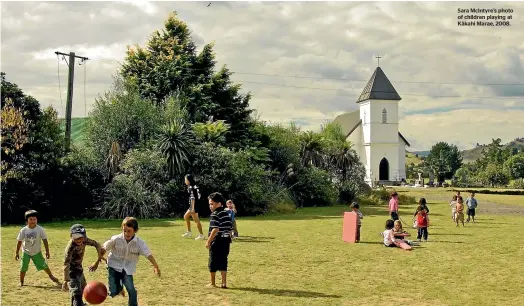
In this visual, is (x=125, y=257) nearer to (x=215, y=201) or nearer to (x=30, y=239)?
(x=215, y=201)

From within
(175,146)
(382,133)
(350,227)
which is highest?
(382,133)

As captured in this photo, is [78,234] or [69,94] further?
[69,94]

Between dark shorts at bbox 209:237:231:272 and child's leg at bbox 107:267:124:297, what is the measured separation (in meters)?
2.24

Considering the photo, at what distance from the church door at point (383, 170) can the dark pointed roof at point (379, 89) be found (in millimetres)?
8718

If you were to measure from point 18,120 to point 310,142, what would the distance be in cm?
2175

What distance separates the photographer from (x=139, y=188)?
25.8 meters

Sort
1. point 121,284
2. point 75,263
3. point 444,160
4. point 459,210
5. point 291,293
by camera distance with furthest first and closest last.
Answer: point 444,160, point 459,210, point 291,293, point 75,263, point 121,284

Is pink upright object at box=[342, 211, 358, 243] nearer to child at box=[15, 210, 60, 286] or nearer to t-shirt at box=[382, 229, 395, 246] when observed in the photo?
t-shirt at box=[382, 229, 395, 246]

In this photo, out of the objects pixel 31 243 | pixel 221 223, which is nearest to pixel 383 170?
pixel 221 223

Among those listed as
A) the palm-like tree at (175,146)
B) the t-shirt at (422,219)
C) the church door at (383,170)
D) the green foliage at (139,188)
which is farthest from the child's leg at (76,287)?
the church door at (383,170)

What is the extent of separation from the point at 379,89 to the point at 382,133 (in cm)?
628

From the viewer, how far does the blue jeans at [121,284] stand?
811 cm

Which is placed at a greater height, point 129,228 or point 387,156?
point 387,156

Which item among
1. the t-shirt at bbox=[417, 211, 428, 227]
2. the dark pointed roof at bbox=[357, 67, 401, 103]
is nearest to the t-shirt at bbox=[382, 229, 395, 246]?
the t-shirt at bbox=[417, 211, 428, 227]
